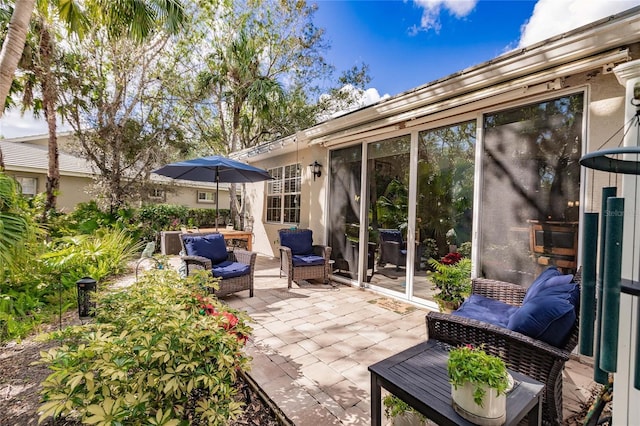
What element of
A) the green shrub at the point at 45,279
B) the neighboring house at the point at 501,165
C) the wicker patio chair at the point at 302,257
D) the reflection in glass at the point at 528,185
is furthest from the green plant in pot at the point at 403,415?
the wicker patio chair at the point at 302,257

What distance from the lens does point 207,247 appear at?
16.2 ft

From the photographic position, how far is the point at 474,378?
1319mm

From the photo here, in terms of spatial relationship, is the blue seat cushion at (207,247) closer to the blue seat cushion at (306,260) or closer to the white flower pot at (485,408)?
the blue seat cushion at (306,260)

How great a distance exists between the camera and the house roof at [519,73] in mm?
2568

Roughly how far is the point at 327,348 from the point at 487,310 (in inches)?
65.7

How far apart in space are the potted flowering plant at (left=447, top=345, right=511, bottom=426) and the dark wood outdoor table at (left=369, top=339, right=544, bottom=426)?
0.18ft

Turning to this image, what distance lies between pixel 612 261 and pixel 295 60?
45.1 ft

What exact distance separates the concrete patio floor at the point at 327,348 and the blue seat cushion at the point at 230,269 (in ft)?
1.52

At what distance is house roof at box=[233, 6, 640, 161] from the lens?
2568 mm

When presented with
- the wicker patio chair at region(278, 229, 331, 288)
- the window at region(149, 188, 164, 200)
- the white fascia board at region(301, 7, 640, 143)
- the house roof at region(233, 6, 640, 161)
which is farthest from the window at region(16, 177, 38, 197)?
the white fascia board at region(301, 7, 640, 143)

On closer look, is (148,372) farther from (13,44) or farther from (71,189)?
(71,189)

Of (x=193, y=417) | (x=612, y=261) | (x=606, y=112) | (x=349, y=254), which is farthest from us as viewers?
(x=349, y=254)

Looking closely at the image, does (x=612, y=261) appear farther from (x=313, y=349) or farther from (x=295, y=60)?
(x=295, y=60)

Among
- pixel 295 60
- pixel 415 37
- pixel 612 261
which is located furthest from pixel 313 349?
pixel 295 60
